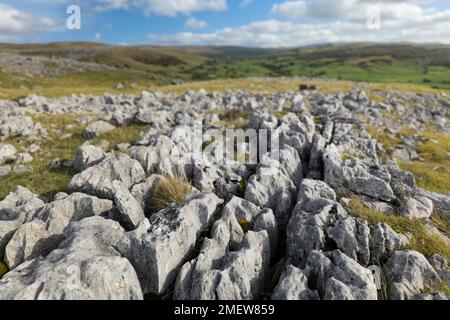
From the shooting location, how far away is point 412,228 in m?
11.5

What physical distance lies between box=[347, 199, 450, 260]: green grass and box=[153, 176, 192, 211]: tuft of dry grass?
23.3 ft

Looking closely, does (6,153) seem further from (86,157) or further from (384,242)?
(384,242)

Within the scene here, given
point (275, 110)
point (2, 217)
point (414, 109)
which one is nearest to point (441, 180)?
point (275, 110)

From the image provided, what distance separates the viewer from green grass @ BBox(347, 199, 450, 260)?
10.6 metres

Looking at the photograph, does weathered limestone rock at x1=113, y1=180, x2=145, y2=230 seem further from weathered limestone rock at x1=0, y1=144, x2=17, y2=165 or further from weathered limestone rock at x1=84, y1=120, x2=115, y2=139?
weathered limestone rock at x1=84, y1=120, x2=115, y2=139

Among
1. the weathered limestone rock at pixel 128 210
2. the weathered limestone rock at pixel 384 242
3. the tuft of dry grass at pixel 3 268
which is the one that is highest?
the weathered limestone rock at pixel 128 210

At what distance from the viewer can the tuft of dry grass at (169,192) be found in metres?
13.3

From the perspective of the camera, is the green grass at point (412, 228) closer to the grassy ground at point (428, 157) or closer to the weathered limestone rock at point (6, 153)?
the grassy ground at point (428, 157)

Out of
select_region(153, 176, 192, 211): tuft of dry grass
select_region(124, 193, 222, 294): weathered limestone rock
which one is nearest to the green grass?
select_region(124, 193, 222, 294): weathered limestone rock

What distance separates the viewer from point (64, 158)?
2244cm

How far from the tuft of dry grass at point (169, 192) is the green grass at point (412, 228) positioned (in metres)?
7.09

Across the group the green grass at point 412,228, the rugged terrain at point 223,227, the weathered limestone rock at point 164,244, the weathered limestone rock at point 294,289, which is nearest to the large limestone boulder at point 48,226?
the rugged terrain at point 223,227

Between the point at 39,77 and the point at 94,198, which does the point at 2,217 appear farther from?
the point at 39,77

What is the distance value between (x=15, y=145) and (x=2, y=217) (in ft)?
49.0
